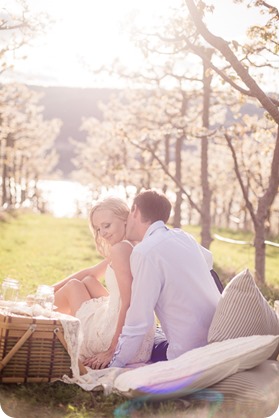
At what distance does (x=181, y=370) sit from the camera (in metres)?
5.17

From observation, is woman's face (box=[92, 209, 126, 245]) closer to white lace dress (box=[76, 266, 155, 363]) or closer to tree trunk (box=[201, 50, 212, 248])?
white lace dress (box=[76, 266, 155, 363])

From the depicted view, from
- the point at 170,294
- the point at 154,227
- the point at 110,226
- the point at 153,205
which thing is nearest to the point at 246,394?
the point at 170,294

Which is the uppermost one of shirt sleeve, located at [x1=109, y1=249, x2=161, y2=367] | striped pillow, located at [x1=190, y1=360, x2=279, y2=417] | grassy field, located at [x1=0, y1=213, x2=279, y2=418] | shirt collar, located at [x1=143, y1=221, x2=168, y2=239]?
shirt collar, located at [x1=143, y1=221, x2=168, y2=239]

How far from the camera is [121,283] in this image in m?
6.15

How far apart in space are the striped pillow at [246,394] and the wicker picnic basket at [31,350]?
1.20 meters

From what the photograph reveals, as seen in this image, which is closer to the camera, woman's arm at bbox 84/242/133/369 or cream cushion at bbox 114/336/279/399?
cream cushion at bbox 114/336/279/399

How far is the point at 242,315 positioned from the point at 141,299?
83cm

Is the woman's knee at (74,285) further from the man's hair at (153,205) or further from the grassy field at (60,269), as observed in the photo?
the man's hair at (153,205)

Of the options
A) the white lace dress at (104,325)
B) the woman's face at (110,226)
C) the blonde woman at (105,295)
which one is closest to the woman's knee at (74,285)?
the blonde woman at (105,295)

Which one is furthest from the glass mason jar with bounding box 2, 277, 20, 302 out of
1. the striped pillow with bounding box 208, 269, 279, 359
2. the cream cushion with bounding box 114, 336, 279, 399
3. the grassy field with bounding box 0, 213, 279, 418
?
the striped pillow with bounding box 208, 269, 279, 359

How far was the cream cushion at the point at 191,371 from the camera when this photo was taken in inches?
203

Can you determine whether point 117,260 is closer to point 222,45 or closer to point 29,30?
point 222,45

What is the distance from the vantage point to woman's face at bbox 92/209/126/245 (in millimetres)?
6516

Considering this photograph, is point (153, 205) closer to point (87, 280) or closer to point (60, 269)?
point (87, 280)
